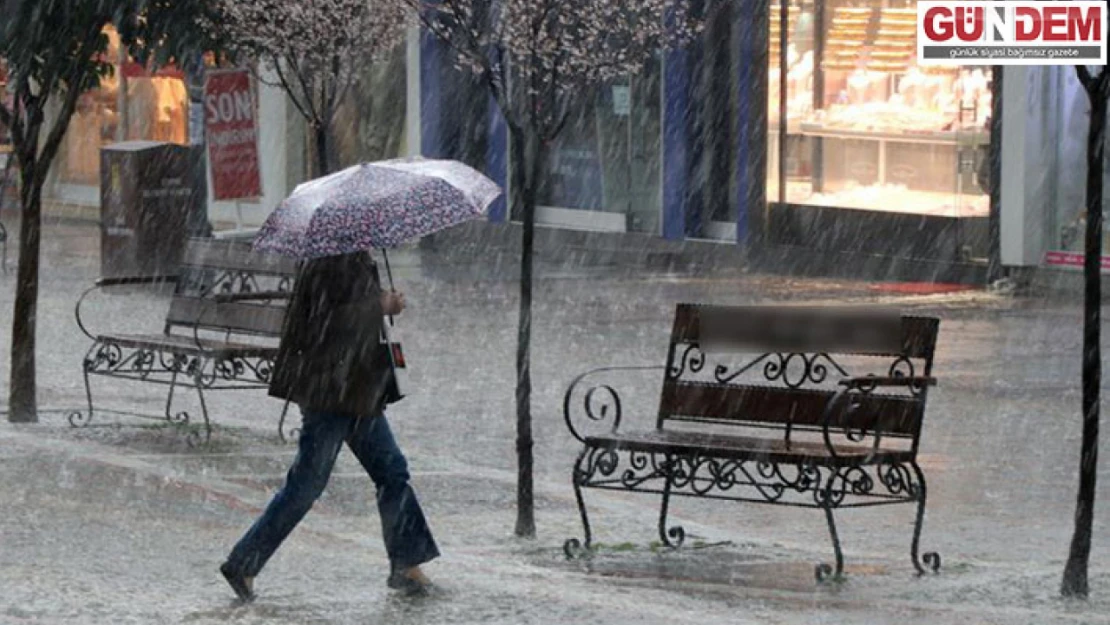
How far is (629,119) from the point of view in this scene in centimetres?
2773

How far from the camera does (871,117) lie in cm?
2456

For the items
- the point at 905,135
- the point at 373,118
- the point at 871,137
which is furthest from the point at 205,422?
the point at 373,118

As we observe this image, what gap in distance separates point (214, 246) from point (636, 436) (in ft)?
18.2

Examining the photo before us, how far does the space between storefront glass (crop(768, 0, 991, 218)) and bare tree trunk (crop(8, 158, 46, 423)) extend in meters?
12.0

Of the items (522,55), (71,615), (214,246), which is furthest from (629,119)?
(71,615)

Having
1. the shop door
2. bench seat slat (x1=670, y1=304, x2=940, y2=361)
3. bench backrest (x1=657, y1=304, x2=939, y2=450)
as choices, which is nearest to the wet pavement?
bench backrest (x1=657, y1=304, x2=939, y2=450)

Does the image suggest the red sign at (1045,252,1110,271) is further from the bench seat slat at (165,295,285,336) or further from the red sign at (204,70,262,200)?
the bench seat slat at (165,295,285,336)

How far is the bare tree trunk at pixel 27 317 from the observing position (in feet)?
43.3

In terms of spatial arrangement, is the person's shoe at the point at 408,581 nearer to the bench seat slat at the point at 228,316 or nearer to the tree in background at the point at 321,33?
the bench seat slat at the point at 228,316

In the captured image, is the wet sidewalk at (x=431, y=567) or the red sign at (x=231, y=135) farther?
the red sign at (x=231, y=135)

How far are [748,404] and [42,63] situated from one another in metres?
5.23

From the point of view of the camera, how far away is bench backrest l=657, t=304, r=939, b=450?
9.59m

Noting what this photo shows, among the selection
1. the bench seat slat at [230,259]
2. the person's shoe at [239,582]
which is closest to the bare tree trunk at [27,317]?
the bench seat slat at [230,259]

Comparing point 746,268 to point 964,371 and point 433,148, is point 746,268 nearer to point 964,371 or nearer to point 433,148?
point 433,148
